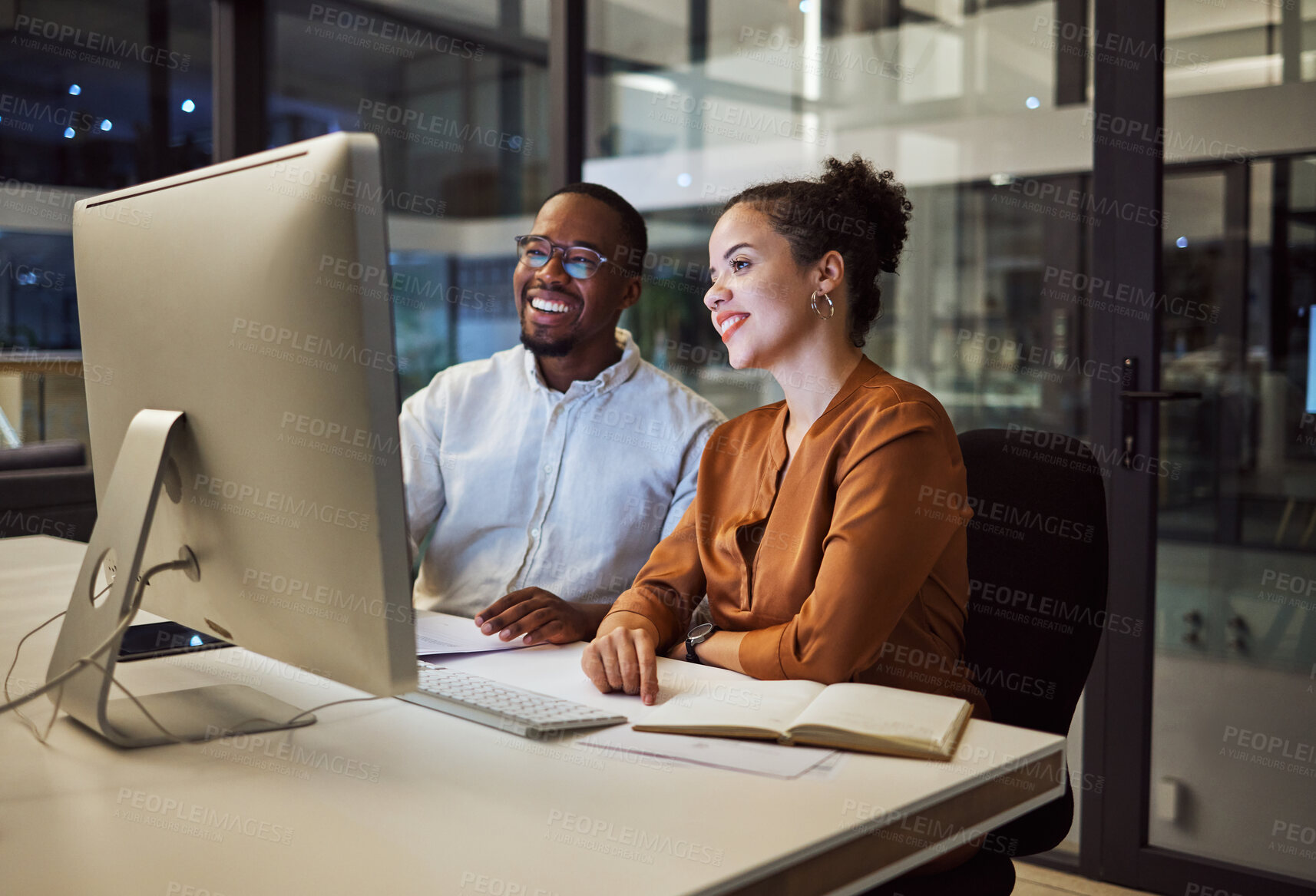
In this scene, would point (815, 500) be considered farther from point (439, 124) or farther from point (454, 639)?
point (439, 124)

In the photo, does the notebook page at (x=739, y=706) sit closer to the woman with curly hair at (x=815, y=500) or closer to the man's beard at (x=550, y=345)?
the woman with curly hair at (x=815, y=500)

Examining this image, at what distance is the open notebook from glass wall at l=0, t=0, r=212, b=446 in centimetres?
337

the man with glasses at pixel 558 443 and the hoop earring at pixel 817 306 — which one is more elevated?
the hoop earring at pixel 817 306

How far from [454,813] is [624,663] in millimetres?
406

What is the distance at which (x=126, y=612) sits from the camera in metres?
1.02

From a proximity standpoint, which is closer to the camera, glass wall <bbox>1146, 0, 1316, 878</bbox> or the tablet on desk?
the tablet on desk

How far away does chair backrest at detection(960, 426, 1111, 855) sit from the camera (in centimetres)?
144

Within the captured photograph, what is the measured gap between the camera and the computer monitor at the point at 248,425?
837mm

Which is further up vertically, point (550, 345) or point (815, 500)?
point (550, 345)

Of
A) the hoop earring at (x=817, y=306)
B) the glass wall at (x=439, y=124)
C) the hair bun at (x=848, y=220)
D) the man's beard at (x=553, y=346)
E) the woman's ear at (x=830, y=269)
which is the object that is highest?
the glass wall at (x=439, y=124)

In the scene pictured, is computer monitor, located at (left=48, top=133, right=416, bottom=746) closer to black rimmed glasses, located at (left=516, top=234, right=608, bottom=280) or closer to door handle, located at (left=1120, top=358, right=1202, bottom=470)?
black rimmed glasses, located at (left=516, top=234, right=608, bottom=280)

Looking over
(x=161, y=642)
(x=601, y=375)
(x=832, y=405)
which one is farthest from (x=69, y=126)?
(x=832, y=405)

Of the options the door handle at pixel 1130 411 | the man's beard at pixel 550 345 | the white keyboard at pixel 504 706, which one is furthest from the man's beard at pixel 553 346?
the door handle at pixel 1130 411

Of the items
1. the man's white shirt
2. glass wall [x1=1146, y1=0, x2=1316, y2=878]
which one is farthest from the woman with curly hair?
glass wall [x1=1146, y1=0, x2=1316, y2=878]
